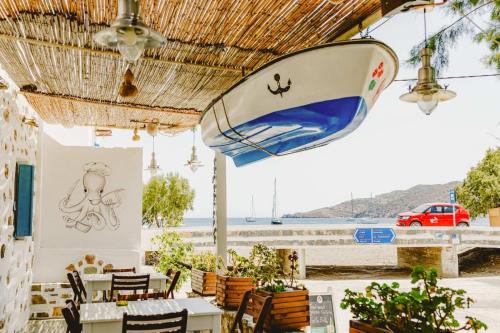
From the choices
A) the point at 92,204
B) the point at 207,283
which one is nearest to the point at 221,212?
the point at 207,283

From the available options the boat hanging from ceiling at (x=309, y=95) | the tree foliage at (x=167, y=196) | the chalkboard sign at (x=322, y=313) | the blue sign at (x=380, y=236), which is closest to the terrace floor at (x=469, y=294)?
the chalkboard sign at (x=322, y=313)

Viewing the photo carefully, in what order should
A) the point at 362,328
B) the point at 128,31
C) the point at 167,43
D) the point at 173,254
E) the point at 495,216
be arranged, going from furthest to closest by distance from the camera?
the point at 495,216
the point at 173,254
the point at 167,43
the point at 362,328
the point at 128,31

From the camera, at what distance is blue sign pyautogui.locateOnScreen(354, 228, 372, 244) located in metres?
16.9

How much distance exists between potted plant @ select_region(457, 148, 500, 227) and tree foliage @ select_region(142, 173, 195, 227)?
619 inches

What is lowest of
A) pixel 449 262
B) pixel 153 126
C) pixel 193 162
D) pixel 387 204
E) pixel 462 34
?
pixel 449 262

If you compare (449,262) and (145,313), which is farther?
(449,262)

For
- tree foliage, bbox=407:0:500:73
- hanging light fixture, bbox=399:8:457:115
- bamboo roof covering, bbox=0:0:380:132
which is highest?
tree foliage, bbox=407:0:500:73

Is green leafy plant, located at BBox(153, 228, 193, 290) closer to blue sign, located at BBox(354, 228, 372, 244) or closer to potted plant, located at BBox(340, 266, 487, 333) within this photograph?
potted plant, located at BBox(340, 266, 487, 333)

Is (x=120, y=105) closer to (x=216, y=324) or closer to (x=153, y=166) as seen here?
(x=153, y=166)

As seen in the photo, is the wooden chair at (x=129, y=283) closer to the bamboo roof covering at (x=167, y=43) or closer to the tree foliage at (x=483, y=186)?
the bamboo roof covering at (x=167, y=43)

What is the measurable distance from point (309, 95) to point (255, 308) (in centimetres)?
228

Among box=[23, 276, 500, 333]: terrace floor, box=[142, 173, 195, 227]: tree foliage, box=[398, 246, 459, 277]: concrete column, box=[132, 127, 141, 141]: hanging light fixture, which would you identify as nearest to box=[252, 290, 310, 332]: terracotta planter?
box=[23, 276, 500, 333]: terrace floor

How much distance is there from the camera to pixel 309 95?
3727mm

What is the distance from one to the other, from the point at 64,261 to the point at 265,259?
4034mm
